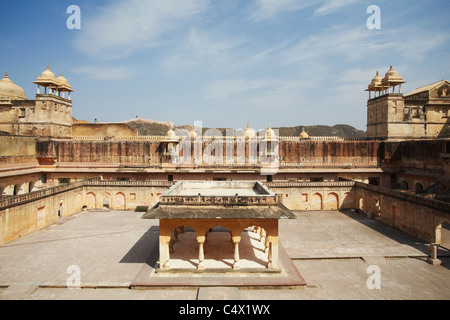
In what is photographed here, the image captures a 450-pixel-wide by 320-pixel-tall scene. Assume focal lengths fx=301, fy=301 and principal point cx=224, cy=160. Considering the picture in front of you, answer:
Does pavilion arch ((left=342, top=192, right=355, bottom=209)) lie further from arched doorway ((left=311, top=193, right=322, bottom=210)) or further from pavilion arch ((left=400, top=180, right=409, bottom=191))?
pavilion arch ((left=400, top=180, right=409, bottom=191))

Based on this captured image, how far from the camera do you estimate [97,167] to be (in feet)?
103

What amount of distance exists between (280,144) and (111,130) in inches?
898

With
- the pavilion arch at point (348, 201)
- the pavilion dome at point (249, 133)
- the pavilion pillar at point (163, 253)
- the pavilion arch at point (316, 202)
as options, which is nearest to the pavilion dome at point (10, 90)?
the pavilion dome at point (249, 133)

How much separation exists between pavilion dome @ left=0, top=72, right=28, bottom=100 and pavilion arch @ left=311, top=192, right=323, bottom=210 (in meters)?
37.3

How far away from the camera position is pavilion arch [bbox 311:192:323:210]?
27.9m

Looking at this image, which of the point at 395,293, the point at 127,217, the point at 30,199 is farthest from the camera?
the point at 127,217

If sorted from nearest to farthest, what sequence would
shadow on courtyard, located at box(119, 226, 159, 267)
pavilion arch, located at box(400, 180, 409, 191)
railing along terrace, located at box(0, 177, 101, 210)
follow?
shadow on courtyard, located at box(119, 226, 159, 267) → railing along terrace, located at box(0, 177, 101, 210) → pavilion arch, located at box(400, 180, 409, 191)

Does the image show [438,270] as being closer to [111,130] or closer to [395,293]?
[395,293]

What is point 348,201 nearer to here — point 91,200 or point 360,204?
point 360,204

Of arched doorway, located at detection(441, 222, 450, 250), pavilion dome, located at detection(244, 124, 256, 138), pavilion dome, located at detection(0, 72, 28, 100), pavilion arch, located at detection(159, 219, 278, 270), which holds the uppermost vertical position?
pavilion dome, located at detection(0, 72, 28, 100)

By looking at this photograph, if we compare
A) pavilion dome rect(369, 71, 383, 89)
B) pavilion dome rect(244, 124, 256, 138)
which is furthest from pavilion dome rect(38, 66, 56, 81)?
pavilion dome rect(369, 71, 383, 89)

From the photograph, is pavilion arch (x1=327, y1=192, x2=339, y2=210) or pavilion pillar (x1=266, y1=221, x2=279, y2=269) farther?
pavilion arch (x1=327, y1=192, x2=339, y2=210)

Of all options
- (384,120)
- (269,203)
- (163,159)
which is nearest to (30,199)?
(163,159)

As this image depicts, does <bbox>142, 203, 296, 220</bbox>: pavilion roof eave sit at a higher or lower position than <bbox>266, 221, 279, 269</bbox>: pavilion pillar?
higher
